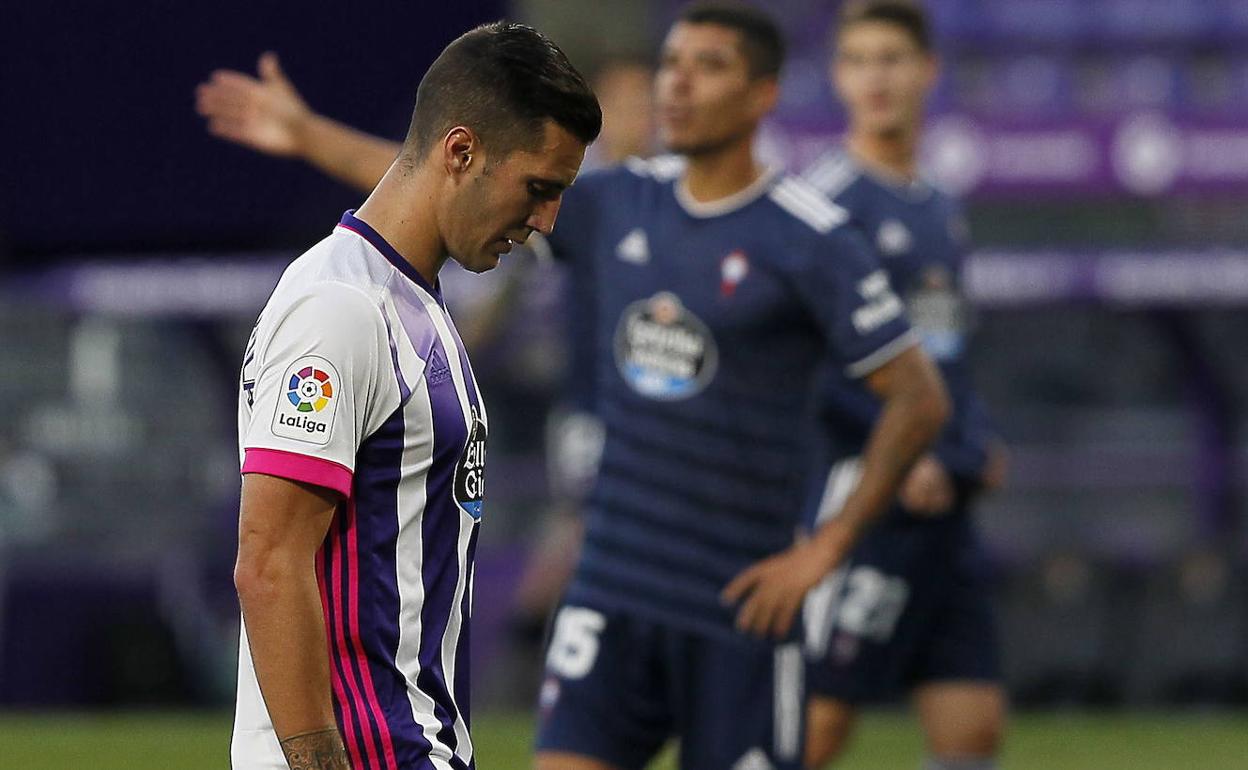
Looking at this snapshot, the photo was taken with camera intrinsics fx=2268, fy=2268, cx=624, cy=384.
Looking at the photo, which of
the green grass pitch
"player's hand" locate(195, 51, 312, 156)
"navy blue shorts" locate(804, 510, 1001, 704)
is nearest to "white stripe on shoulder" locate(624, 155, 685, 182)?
"player's hand" locate(195, 51, 312, 156)

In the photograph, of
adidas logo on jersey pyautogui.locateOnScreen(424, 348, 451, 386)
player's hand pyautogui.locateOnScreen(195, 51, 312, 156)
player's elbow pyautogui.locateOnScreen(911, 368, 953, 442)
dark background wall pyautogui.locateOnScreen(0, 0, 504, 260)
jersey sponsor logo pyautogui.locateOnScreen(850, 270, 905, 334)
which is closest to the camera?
adidas logo on jersey pyautogui.locateOnScreen(424, 348, 451, 386)

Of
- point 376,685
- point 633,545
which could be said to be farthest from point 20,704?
point 376,685

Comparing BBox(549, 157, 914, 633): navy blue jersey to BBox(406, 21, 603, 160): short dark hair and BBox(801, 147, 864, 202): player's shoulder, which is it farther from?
BBox(406, 21, 603, 160): short dark hair

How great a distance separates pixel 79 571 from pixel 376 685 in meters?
9.43

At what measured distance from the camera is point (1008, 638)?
12.8 metres

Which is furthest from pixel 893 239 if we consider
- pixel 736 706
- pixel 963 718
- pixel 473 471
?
pixel 473 471

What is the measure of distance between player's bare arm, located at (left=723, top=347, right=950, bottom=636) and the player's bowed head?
6.05 feet

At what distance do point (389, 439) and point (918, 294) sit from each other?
3747 millimetres

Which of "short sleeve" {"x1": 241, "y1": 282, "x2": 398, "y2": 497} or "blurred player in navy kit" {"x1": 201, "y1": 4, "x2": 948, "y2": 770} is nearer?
"short sleeve" {"x1": 241, "y1": 282, "x2": 398, "y2": 497}

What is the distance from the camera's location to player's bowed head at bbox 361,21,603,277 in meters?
3.18

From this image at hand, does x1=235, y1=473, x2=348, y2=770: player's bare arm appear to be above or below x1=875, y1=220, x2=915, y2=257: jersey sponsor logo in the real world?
below

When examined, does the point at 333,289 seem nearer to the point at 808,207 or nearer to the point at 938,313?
the point at 808,207

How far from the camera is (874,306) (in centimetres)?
496

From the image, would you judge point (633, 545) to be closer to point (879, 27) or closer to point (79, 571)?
point (879, 27)
